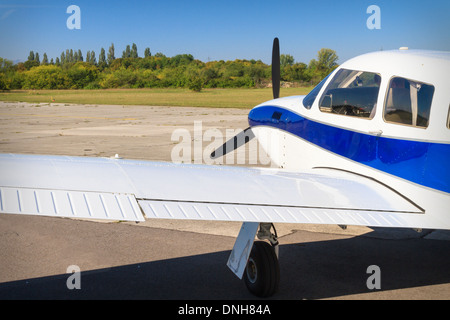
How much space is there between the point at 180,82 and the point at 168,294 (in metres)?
81.2

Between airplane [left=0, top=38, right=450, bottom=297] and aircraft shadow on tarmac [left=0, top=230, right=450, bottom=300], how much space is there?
47 cm

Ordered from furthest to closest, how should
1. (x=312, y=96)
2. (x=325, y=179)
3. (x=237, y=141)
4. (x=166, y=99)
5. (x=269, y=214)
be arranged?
(x=166, y=99), (x=237, y=141), (x=312, y=96), (x=325, y=179), (x=269, y=214)

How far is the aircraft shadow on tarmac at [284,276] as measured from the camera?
15.2 ft

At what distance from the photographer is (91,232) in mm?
6590

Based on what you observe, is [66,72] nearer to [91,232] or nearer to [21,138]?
[21,138]

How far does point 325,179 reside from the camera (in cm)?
473

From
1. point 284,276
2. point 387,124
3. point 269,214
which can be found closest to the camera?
point 269,214

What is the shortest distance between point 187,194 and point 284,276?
1.88 metres

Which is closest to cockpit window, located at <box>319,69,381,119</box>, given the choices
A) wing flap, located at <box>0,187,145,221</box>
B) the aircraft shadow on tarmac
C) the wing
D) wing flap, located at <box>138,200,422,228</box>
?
the wing

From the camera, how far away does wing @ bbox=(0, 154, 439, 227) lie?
3186 millimetres

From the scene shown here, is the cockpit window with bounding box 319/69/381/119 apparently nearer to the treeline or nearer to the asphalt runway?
the asphalt runway

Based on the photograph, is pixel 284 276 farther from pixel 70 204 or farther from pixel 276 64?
pixel 276 64

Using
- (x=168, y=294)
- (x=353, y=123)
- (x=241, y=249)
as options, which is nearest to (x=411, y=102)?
(x=353, y=123)

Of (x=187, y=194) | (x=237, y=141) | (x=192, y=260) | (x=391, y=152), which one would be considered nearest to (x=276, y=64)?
(x=237, y=141)
